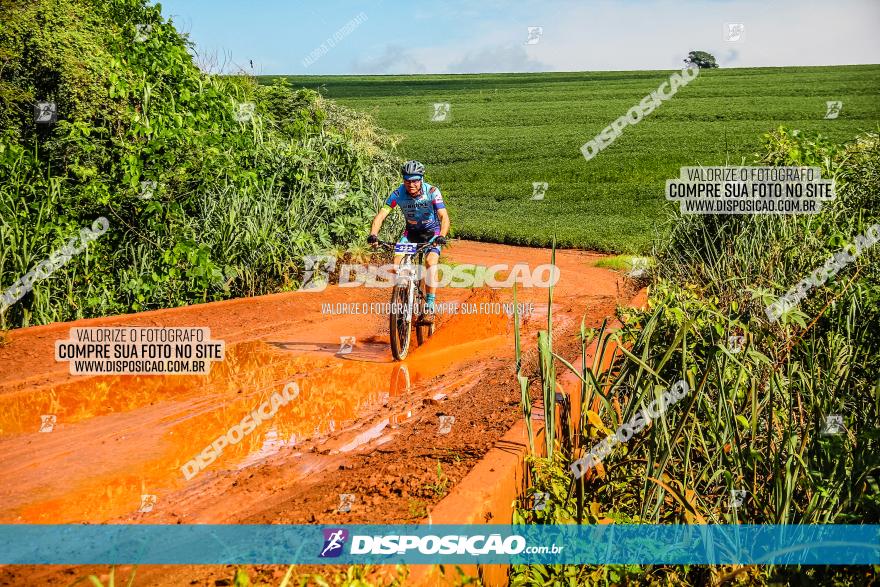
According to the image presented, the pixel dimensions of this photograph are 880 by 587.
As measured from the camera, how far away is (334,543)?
3.61m

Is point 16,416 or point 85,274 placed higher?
point 85,274

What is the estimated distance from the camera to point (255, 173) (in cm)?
1097

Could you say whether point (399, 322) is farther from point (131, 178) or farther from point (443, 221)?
point (131, 178)

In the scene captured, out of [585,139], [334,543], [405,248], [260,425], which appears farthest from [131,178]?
[585,139]

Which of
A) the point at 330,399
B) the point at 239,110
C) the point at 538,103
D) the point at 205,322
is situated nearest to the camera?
the point at 330,399

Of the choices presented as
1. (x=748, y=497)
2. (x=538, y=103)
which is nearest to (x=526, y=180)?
(x=748, y=497)

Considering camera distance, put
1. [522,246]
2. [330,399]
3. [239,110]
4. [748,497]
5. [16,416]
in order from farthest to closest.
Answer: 1. [522,246]
2. [239,110]
3. [330,399]
4. [16,416]
5. [748,497]

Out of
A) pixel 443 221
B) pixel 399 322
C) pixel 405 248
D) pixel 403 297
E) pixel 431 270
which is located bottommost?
pixel 399 322

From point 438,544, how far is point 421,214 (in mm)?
6055

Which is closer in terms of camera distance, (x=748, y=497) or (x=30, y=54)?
(x=748, y=497)

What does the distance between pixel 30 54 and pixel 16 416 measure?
566cm

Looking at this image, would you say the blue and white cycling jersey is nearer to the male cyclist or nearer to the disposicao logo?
the male cyclist

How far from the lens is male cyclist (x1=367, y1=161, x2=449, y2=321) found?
877 centimetres

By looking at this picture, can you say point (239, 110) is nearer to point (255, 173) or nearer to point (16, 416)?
point (255, 173)
